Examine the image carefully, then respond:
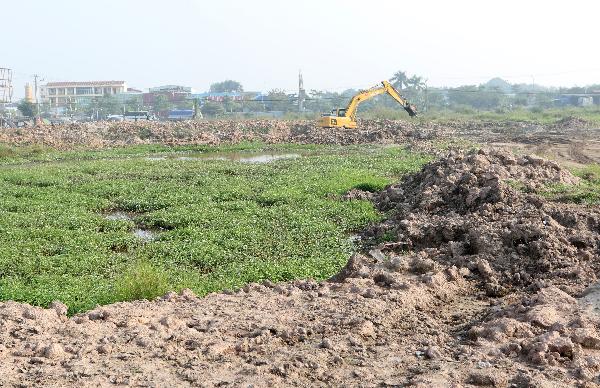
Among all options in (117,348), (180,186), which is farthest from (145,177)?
(117,348)

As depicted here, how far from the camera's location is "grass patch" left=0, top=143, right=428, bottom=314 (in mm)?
11367

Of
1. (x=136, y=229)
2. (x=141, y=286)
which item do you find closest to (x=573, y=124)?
(x=136, y=229)

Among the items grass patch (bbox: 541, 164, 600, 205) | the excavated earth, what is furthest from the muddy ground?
the excavated earth

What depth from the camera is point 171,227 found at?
53.1 ft

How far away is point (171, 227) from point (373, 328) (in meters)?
9.10

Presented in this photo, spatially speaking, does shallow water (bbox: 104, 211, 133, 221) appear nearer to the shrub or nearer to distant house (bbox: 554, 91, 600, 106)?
the shrub

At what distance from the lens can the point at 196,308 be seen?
9055mm

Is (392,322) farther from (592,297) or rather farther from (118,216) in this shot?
(118,216)

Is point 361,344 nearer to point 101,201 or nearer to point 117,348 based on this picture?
point 117,348

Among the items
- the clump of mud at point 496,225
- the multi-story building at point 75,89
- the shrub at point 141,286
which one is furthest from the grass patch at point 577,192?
the multi-story building at point 75,89

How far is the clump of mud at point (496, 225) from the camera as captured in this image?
35.7ft

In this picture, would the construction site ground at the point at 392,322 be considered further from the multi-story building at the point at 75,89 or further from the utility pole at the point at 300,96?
the multi-story building at the point at 75,89

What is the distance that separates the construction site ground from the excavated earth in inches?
0.8

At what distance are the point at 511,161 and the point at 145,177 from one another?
44.1 ft
